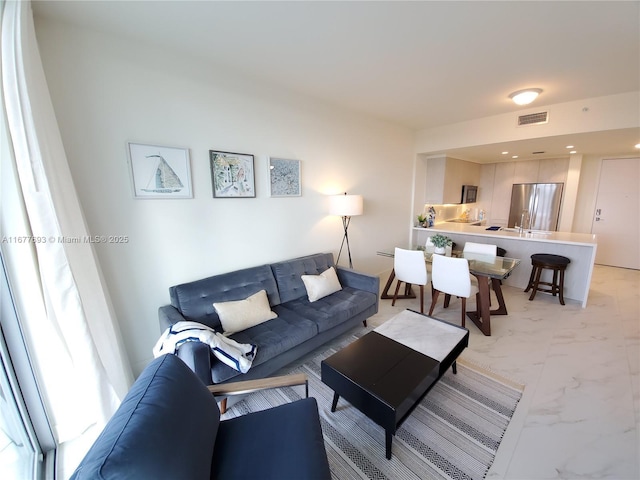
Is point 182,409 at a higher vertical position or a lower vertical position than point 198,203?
lower

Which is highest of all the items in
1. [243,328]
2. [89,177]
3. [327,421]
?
[89,177]

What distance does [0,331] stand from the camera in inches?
52.8

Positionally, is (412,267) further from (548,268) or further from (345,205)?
(548,268)

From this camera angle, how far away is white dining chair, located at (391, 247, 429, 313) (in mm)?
3199

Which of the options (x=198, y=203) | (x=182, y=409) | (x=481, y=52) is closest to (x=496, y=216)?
(x=481, y=52)

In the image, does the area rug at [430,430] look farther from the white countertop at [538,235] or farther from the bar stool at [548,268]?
the white countertop at [538,235]

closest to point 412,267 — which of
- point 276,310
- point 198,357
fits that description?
point 276,310

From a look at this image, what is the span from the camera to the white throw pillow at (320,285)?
2801 millimetres

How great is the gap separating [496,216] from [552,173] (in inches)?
51.4

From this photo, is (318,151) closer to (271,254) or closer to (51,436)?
(271,254)

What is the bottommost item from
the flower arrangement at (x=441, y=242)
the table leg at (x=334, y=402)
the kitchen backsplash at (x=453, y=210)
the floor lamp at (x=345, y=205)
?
the table leg at (x=334, y=402)

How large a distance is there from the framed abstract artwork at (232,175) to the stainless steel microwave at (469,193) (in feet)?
15.7

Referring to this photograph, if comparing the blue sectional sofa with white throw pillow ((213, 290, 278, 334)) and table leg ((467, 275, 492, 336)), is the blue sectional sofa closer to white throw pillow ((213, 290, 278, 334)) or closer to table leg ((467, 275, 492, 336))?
white throw pillow ((213, 290, 278, 334))

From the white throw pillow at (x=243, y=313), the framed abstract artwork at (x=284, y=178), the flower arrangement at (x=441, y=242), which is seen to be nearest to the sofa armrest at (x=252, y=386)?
the white throw pillow at (x=243, y=313)
